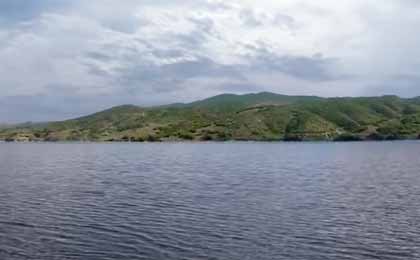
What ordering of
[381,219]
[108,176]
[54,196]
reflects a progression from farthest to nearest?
[108,176] < [54,196] < [381,219]

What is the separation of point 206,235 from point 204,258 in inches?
265

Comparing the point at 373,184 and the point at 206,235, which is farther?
the point at 373,184

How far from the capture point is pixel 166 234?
41.3 m

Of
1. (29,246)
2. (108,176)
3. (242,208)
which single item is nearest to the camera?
(29,246)

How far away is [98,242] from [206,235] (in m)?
8.24

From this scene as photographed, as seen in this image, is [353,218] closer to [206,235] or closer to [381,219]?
[381,219]

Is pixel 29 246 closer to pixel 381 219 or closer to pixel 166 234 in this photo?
pixel 166 234

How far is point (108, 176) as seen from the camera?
9419cm

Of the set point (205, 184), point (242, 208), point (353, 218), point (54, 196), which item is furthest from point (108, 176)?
point (353, 218)

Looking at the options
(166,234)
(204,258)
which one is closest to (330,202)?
(166,234)

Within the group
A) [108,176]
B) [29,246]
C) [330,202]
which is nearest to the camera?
[29,246]

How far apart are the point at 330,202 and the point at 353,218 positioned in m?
10.3

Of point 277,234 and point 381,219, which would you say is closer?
point 277,234

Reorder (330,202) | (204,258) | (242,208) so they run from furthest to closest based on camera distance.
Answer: (330,202), (242,208), (204,258)
